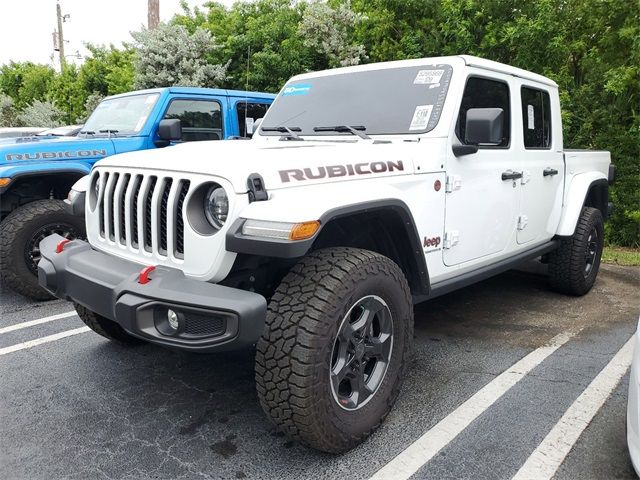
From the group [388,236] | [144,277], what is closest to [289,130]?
[388,236]

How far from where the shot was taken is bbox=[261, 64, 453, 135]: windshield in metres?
3.20

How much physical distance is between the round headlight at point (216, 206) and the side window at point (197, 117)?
11.8 feet

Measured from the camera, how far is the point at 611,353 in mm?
3572

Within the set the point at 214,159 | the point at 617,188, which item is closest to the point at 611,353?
the point at 214,159

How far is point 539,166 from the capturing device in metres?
→ 4.12

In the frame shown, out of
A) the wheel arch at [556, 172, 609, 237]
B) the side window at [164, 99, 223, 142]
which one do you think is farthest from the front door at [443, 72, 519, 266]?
the side window at [164, 99, 223, 142]

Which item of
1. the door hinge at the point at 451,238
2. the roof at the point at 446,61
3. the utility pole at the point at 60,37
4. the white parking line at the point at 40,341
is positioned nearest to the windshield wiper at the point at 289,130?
the roof at the point at 446,61

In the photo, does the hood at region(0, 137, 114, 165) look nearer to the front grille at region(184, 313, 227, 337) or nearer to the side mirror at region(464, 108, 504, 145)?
the front grille at region(184, 313, 227, 337)

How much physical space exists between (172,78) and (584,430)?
12.4 m

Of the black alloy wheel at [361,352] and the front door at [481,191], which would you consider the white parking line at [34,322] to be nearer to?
the black alloy wheel at [361,352]

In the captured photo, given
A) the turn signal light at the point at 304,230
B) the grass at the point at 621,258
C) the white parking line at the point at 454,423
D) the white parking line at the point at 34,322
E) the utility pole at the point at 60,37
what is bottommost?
the white parking line at the point at 454,423

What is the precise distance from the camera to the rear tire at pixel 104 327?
3314 mm

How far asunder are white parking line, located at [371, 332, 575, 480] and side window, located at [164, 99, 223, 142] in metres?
4.11

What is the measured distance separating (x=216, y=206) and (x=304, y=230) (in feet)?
1.46
